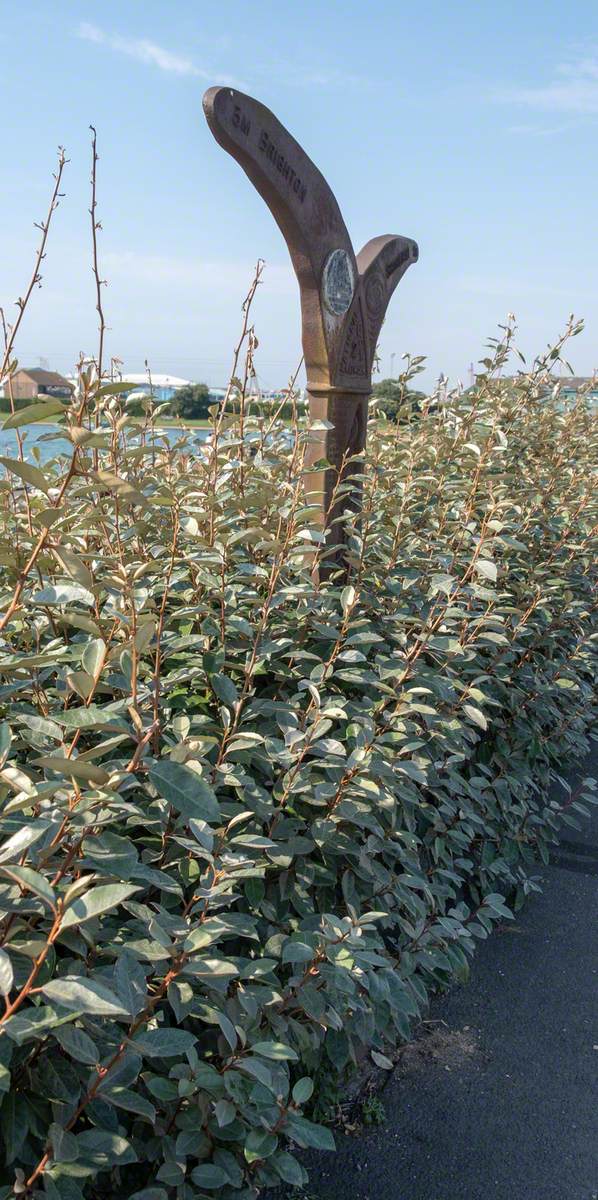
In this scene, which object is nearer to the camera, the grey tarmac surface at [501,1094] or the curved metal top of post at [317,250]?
the grey tarmac surface at [501,1094]

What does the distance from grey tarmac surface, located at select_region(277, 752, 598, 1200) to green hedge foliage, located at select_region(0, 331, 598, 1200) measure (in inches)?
7.0

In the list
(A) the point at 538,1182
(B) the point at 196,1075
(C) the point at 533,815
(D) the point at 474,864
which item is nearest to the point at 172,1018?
(B) the point at 196,1075

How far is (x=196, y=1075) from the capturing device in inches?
61.0

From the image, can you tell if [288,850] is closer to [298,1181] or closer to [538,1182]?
[298,1181]

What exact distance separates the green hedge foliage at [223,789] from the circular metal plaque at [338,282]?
0.47 m

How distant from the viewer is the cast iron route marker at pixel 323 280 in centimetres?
264

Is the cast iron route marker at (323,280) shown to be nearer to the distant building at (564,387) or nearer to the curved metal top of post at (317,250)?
the curved metal top of post at (317,250)

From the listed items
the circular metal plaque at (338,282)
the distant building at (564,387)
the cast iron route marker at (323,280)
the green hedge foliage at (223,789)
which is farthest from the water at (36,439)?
the distant building at (564,387)

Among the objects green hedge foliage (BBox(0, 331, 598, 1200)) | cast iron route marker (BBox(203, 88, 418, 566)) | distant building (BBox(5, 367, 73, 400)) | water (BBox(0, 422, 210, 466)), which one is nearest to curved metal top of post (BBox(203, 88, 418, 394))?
cast iron route marker (BBox(203, 88, 418, 566))

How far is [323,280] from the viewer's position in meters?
3.07

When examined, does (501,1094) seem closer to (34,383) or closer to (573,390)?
(34,383)

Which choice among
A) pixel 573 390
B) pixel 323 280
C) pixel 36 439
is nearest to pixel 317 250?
pixel 323 280

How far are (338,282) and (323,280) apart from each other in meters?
0.12

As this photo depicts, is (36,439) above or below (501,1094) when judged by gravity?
above
